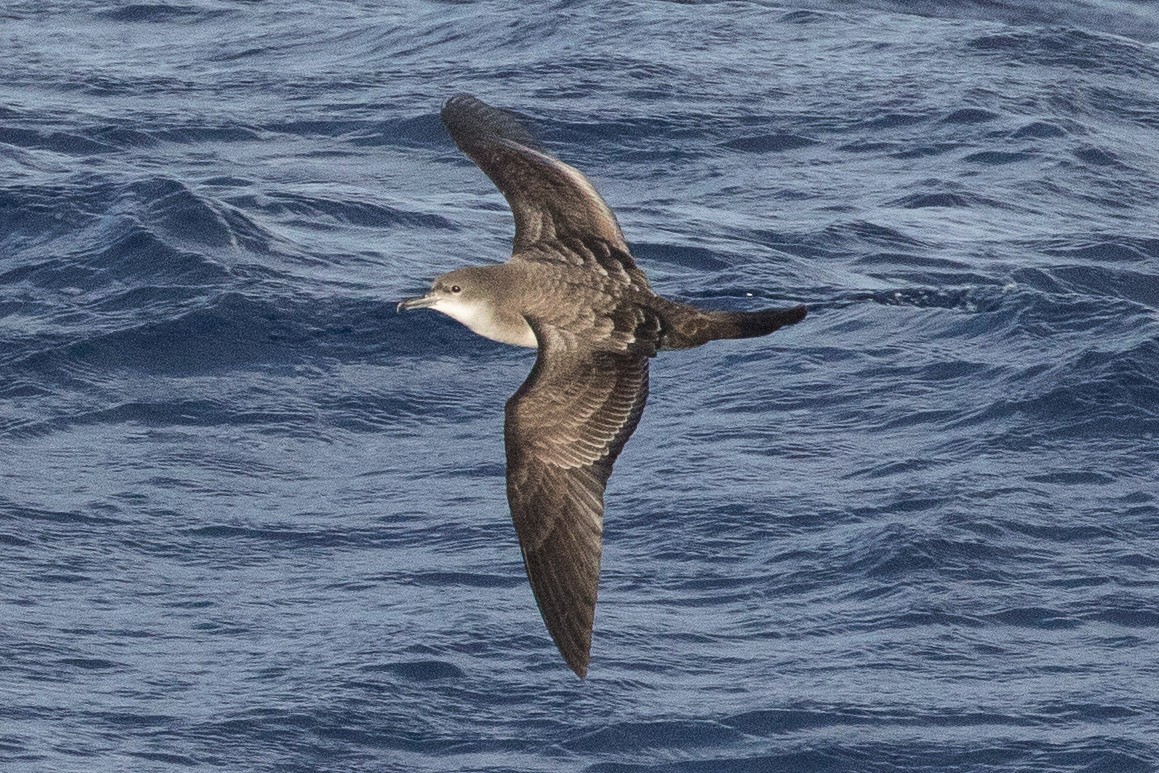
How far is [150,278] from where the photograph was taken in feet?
49.4

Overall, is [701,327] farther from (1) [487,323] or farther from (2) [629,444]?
(2) [629,444]

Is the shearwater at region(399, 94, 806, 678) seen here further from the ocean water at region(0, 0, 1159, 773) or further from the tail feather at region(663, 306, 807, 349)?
the ocean water at region(0, 0, 1159, 773)

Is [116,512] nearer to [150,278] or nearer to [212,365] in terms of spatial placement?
[212,365]

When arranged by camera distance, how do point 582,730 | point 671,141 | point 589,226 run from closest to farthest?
point 589,226, point 582,730, point 671,141

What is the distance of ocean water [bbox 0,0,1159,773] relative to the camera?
11.5m

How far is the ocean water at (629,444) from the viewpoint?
37.8 feet

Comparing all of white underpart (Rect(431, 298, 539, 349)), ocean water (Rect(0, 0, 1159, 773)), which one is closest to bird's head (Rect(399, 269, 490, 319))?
white underpart (Rect(431, 298, 539, 349))

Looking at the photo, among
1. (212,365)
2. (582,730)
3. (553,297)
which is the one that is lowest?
(582,730)

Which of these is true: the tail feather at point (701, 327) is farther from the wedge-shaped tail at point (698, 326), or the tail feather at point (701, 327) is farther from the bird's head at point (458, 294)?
the bird's head at point (458, 294)

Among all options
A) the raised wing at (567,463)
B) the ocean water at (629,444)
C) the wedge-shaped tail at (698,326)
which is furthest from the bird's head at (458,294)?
the ocean water at (629,444)

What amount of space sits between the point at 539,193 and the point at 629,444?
13.8 ft

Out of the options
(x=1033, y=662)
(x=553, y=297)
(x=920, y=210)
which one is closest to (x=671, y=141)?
(x=920, y=210)

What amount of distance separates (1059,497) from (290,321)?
5.59 m

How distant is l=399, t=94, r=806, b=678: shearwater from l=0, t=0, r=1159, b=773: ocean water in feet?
10.6
